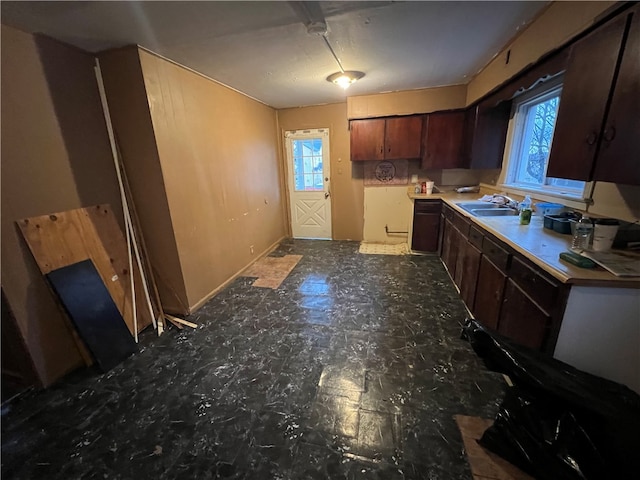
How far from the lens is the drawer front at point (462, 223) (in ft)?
8.70

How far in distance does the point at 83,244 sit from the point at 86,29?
1.54 meters

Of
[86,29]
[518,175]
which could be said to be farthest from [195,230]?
[518,175]

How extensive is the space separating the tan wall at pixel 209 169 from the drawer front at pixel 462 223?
2.78 m

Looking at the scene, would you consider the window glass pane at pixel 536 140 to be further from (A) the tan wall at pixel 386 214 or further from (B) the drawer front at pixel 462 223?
(A) the tan wall at pixel 386 214

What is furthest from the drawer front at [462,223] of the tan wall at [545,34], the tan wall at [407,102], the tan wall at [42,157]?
the tan wall at [42,157]

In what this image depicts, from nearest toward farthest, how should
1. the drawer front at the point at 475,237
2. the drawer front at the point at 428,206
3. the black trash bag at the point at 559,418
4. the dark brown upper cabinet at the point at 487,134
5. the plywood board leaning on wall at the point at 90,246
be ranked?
the black trash bag at the point at 559,418 < the plywood board leaning on wall at the point at 90,246 < the drawer front at the point at 475,237 < the dark brown upper cabinet at the point at 487,134 < the drawer front at the point at 428,206

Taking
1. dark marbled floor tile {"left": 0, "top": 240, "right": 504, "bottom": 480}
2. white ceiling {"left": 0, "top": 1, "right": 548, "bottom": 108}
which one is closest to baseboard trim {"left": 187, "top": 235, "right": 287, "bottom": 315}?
dark marbled floor tile {"left": 0, "top": 240, "right": 504, "bottom": 480}

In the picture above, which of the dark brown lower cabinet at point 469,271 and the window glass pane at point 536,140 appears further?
the window glass pane at point 536,140

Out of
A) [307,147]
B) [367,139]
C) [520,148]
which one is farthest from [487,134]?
[307,147]

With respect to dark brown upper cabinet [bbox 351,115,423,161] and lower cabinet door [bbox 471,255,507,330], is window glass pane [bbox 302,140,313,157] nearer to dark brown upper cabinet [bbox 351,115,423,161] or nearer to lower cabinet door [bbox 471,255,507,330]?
dark brown upper cabinet [bbox 351,115,423,161]

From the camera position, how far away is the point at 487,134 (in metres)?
3.39

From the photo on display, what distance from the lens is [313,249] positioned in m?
4.62

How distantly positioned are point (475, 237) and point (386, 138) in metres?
2.35

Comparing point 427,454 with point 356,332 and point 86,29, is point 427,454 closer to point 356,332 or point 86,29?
point 356,332
